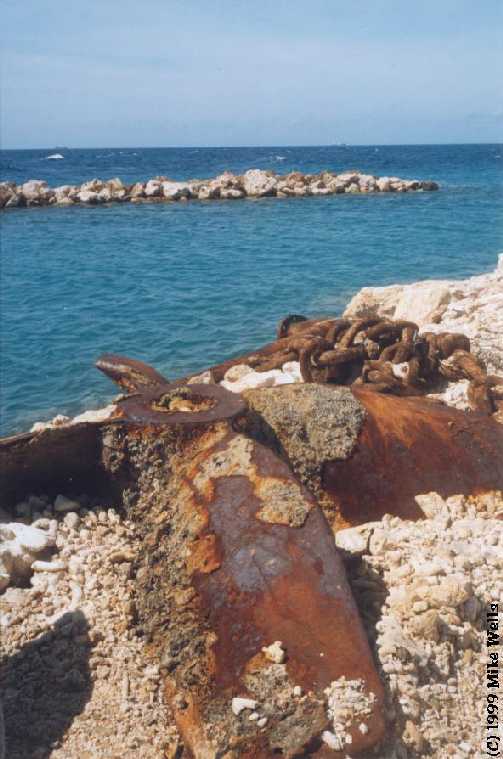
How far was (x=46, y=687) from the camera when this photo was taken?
2.73 meters

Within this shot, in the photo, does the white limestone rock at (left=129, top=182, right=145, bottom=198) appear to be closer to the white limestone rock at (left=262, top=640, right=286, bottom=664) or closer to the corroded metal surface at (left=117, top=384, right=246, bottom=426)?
the corroded metal surface at (left=117, top=384, right=246, bottom=426)

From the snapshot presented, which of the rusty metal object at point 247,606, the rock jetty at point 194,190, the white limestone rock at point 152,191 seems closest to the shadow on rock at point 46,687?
the rusty metal object at point 247,606

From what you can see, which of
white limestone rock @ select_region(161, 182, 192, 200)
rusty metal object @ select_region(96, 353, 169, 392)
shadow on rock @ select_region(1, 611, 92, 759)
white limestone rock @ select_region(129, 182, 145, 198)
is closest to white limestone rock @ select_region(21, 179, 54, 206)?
white limestone rock @ select_region(129, 182, 145, 198)

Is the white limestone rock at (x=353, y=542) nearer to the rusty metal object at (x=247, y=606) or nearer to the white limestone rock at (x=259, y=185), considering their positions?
the rusty metal object at (x=247, y=606)

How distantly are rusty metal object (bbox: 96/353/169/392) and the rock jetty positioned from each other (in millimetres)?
31402

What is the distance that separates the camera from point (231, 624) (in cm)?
250

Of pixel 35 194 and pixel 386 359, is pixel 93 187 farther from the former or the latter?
pixel 386 359

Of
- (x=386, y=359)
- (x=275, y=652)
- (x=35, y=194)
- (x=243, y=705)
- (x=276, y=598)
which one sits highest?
(x=35, y=194)

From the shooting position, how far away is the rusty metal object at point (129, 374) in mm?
4922

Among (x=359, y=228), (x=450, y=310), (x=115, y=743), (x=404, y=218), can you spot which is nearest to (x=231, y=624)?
(x=115, y=743)

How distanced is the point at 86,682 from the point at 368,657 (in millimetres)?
1206

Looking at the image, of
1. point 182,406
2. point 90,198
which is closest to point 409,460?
point 182,406

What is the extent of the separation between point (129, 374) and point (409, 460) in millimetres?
2247

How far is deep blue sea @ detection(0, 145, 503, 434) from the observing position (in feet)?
34.0
